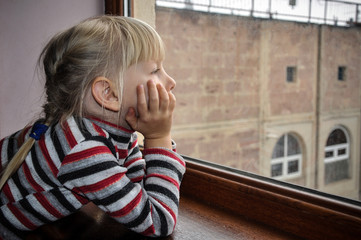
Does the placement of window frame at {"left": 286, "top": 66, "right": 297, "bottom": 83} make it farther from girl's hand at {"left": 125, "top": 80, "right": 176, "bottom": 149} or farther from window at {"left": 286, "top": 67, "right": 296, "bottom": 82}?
girl's hand at {"left": 125, "top": 80, "right": 176, "bottom": 149}

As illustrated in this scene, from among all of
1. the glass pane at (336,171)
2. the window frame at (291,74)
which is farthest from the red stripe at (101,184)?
the window frame at (291,74)

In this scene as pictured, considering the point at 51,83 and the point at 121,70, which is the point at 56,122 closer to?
the point at 51,83

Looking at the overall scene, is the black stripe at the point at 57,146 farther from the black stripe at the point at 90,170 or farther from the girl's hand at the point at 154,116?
the girl's hand at the point at 154,116

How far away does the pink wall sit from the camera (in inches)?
46.9

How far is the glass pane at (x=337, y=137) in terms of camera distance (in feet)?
3.42

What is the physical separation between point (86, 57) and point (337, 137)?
2.92ft

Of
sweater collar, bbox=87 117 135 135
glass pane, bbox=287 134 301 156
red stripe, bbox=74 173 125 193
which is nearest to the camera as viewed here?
red stripe, bbox=74 173 125 193

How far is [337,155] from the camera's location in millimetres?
1081

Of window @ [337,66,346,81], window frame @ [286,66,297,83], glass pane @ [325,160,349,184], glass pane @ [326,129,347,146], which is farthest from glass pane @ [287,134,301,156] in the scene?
window @ [337,66,346,81]

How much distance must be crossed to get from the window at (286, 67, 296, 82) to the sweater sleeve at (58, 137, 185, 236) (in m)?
1.50

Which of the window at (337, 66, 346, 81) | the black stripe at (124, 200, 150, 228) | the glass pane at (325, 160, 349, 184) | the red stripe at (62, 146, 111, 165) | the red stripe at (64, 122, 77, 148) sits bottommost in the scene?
the glass pane at (325, 160, 349, 184)

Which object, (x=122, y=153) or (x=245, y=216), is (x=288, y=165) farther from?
(x=122, y=153)

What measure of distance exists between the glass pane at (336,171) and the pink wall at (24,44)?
1144 mm

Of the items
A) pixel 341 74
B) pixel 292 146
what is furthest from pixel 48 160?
pixel 292 146
